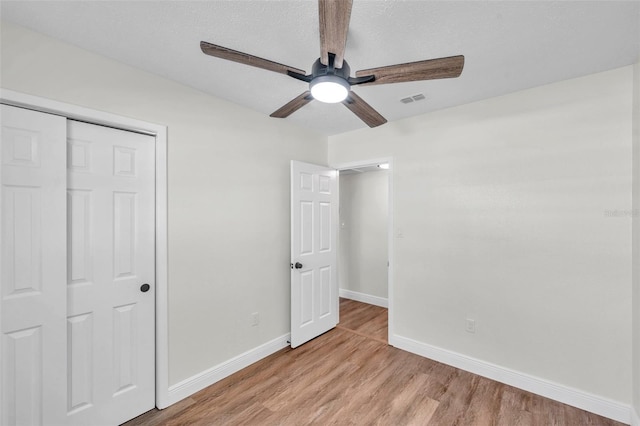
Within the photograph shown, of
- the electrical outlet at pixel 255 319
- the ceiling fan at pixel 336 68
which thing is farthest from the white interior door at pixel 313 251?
the ceiling fan at pixel 336 68

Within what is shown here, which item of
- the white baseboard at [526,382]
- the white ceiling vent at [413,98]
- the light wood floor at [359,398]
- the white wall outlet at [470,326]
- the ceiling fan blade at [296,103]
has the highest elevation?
the white ceiling vent at [413,98]

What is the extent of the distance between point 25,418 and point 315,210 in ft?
8.80

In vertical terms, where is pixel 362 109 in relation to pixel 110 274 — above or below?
above

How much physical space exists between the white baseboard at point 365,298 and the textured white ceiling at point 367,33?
3.36 meters

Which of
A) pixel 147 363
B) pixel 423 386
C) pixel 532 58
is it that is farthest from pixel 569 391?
pixel 147 363

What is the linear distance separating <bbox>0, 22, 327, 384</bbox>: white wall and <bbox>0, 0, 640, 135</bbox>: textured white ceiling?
16 centimetres

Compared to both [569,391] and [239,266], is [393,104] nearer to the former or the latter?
[239,266]

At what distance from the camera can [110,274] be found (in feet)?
6.36

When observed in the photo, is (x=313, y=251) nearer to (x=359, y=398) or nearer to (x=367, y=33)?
(x=359, y=398)

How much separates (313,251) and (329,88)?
2078 millimetres

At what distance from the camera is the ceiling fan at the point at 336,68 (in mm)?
1132

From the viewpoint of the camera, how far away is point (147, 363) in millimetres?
2096

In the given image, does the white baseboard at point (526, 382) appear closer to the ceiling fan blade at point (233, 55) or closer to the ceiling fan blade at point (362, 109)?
the ceiling fan blade at point (362, 109)

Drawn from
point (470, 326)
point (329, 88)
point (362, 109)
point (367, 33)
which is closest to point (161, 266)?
point (329, 88)
